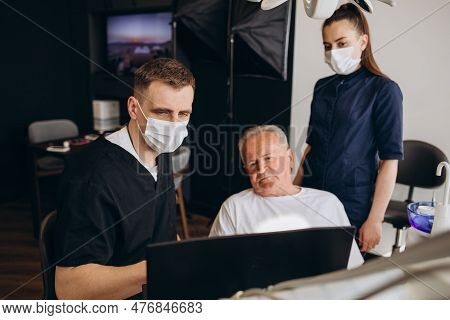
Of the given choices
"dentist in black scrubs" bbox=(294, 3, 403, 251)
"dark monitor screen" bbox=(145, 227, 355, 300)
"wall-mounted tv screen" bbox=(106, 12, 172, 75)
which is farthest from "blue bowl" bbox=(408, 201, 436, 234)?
"wall-mounted tv screen" bbox=(106, 12, 172, 75)

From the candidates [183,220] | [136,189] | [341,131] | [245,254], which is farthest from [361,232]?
[183,220]

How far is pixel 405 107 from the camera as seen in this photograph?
152 cm

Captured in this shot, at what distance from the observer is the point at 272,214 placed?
1.30m

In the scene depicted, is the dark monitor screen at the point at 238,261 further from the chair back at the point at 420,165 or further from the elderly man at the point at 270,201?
the chair back at the point at 420,165

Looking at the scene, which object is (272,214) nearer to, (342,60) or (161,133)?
(161,133)

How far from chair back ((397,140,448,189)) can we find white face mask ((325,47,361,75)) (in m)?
0.51

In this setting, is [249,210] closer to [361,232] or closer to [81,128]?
[361,232]

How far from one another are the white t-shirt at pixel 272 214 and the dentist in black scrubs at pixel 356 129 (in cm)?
15

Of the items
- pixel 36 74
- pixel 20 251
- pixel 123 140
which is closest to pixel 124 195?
pixel 123 140

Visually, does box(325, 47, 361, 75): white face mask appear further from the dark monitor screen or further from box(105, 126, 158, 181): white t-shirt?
the dark monitor screen

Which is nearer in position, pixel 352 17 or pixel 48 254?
pixel 48 254

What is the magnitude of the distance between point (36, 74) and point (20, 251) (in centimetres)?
164

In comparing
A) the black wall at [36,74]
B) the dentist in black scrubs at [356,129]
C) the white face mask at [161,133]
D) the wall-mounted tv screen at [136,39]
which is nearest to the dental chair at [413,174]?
the dentist in black scrubs at [356,129]

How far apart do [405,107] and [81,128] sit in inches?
120
